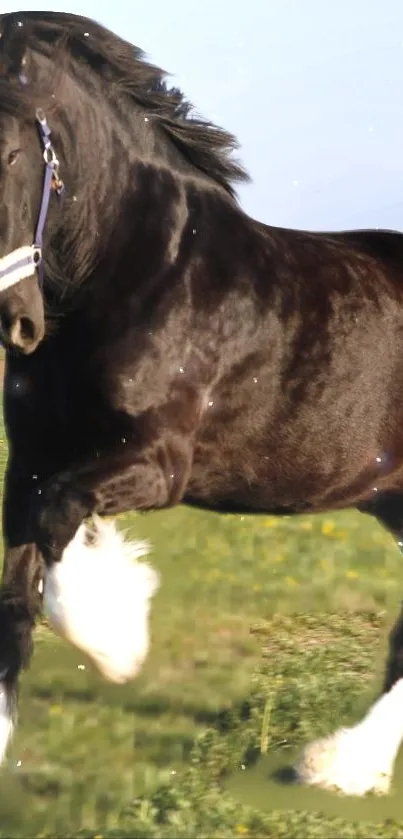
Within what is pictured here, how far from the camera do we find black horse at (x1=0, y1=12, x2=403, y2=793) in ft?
13.2

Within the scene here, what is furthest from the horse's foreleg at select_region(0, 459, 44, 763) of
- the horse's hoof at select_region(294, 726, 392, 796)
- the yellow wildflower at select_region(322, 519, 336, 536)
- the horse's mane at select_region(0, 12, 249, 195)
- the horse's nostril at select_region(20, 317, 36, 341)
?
the yellow wildflower at select_region(322, 519, 336, 536)

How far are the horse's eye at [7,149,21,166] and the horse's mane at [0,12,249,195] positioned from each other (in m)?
0.47

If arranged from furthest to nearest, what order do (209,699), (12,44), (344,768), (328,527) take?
(328,527) → (209,699) → (344,768) → (12,44)

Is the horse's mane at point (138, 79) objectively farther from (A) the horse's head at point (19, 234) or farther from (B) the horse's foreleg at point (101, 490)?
(B) the horse's foreleg at point (101, 490)

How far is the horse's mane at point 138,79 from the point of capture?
430 centimetres

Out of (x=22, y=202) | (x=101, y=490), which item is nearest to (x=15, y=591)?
(x=101, y=490)

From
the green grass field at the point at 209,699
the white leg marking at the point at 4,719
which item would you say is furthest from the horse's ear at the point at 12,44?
the white leg marking at the point at 4,719

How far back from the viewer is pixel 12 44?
13.6 ft

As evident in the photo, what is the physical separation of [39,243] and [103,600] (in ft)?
3.52

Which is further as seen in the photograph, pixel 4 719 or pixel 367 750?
pixel 367 750

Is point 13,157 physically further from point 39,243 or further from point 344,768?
point 344,768

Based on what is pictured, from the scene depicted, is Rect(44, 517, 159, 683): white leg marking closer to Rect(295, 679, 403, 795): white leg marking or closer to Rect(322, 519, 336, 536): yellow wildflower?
Rect(295, 679, 403, 795): white leg marking

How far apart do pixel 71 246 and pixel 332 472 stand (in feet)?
4.10

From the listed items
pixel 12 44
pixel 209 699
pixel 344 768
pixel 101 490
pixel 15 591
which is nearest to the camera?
pixel 101 490
